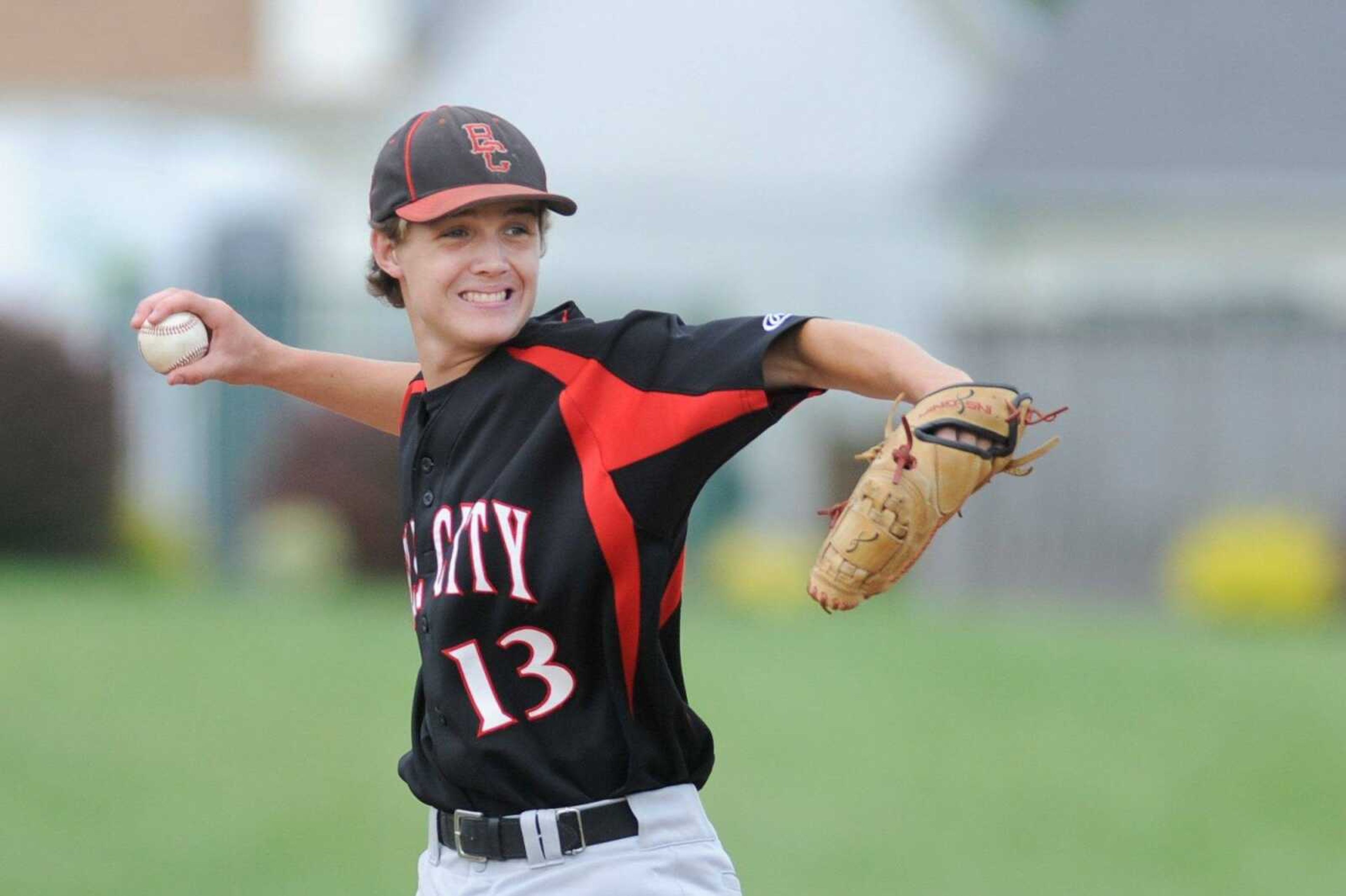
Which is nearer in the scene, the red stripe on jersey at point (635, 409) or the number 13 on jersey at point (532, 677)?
the red stripe on jersey at point (635, 409)

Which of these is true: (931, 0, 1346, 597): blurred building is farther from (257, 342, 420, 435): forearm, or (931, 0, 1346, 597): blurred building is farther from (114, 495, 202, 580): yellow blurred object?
(257, 342, 420, 435): forearm

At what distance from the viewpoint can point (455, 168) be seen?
10.1 ft

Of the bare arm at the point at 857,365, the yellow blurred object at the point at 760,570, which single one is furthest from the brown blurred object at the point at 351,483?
the bare arm at the point at 857,365

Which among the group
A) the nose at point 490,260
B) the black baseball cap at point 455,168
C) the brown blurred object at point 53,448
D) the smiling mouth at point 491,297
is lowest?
the smiling mouth at point 491,297

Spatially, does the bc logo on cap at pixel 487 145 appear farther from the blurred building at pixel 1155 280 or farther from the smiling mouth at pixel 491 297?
the blurred building at pixel 1155 280

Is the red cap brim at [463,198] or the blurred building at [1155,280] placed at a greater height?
the blurred building at [1155,280]

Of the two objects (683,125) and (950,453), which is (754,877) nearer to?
(950,453)

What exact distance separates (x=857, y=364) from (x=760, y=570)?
34.2ft

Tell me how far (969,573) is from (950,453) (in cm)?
1129

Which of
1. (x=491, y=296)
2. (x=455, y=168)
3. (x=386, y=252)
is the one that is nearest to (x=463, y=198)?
(x=455, y=168)

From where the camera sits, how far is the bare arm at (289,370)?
11.6 feet

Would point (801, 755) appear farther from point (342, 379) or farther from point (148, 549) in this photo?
point (148, 549)

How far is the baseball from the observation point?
3443 millimetres

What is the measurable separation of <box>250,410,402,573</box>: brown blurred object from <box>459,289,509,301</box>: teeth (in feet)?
32.1
